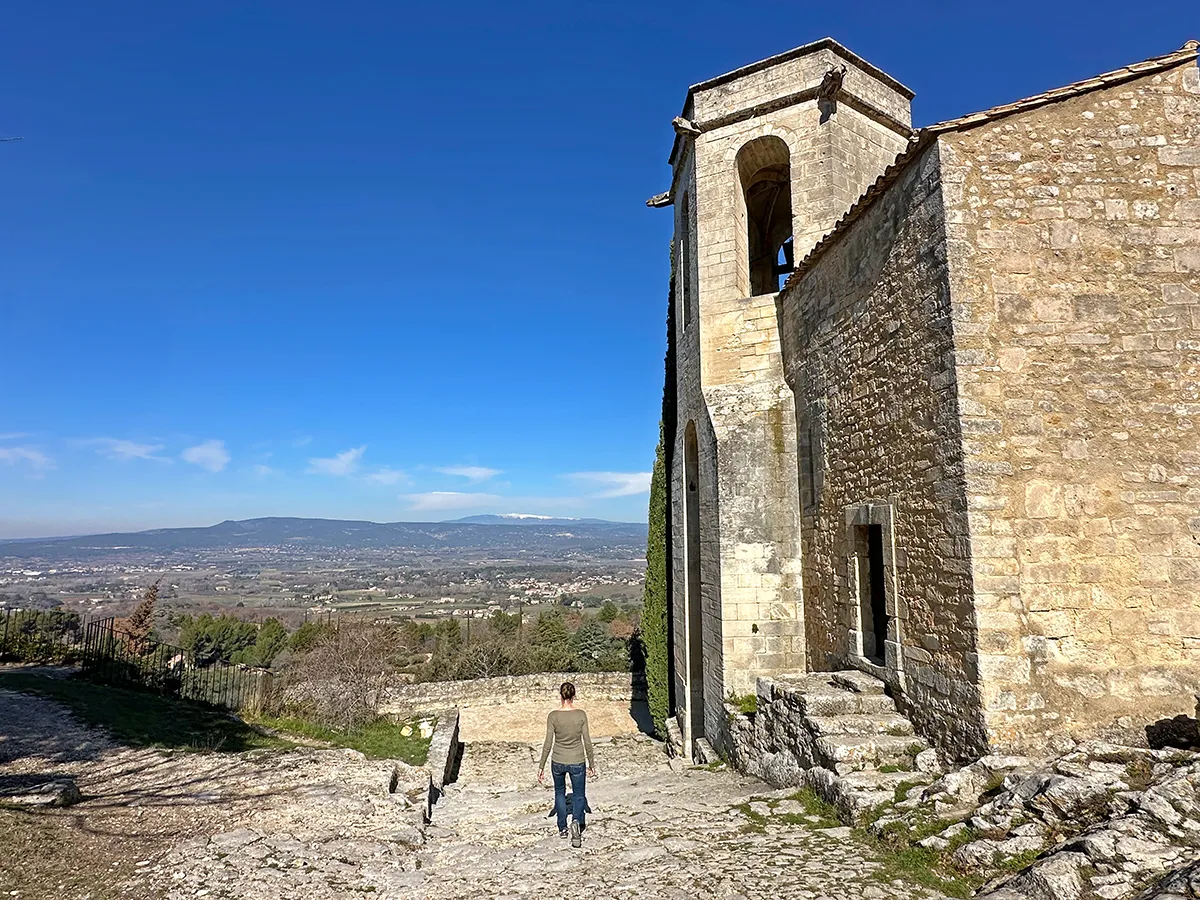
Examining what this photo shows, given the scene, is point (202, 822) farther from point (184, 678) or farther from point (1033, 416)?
point (184, 678)

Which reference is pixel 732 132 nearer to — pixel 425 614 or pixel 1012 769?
pixel 1012 769

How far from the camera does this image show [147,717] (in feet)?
37.7

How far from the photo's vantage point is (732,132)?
11.2 m

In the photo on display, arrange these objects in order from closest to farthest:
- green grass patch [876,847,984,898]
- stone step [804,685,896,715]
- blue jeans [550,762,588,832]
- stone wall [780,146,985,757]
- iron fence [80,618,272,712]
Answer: green grass patch [876,847,984,898], blue jeans [550,762,588,832], stone wall [780,146,985,757], stone step [804,685,896,715], iron fence [80,618,272,712]

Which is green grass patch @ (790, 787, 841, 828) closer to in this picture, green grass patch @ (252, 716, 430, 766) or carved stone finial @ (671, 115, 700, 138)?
green grass patch @ (252, 716, 430, 766)

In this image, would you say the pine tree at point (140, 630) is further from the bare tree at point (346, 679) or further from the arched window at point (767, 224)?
the arched window at point (767, 224)

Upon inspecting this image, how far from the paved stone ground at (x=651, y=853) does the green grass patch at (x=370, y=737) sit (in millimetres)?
4379

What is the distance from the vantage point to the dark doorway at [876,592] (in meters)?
7.89

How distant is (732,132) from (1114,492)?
8.06m

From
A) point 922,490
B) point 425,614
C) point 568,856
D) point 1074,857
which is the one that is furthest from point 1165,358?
point 425,614

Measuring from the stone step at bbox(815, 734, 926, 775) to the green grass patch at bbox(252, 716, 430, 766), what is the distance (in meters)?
7.62

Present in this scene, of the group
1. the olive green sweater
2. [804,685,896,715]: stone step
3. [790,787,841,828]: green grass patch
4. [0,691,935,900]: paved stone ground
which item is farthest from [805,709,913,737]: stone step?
the olive green sweater

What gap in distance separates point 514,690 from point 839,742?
1689cm

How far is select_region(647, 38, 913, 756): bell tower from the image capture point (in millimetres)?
9641
